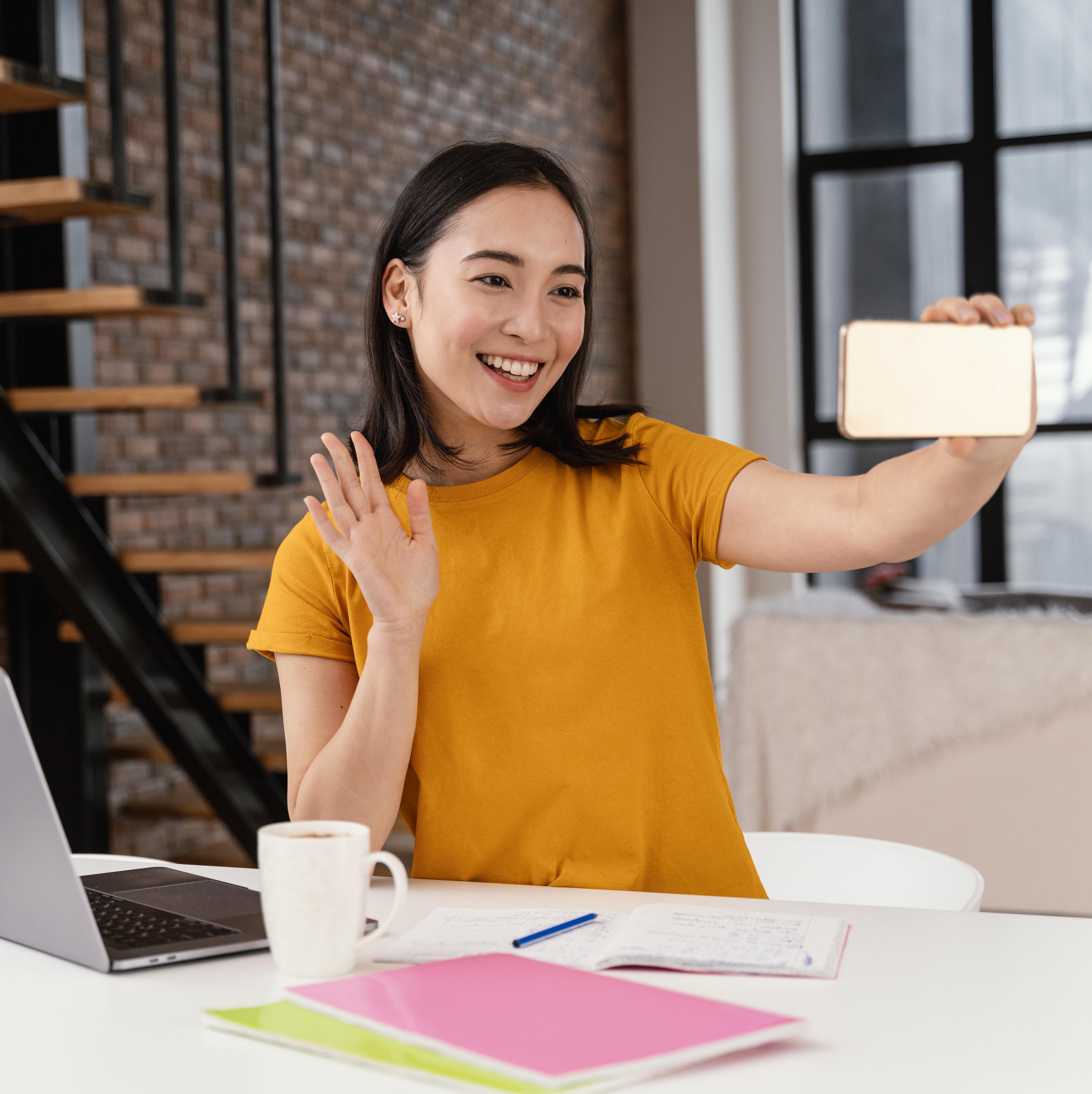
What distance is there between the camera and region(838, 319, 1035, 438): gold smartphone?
926mm

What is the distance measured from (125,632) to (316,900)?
2.06 m

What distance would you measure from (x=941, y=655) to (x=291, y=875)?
2.45 m

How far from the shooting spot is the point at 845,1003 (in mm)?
841

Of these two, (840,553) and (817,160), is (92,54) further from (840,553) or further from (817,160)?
(817,160)

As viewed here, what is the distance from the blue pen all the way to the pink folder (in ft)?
0.21

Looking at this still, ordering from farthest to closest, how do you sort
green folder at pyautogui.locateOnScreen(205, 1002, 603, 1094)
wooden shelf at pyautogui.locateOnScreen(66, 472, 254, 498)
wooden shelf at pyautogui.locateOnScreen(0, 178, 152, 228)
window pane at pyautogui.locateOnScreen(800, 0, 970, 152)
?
window pane at pyautogui.locateOnScreen(800, 0, 970, 152) → wooden shelf at pyautogui.locateOnScreen(66, 472, 254, 498) → wooden shelf at pyautogui.locateOnScreen(0, 178, 152, 228) → green folder at pyautogui.locateOnScreen(205, 1002, 603, 1094)

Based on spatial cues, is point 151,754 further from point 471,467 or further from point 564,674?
point 564,674

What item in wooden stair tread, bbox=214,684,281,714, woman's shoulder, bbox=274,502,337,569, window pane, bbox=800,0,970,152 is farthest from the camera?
window pane, bbox=800,0,970,152

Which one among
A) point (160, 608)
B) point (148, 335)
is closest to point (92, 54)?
point (148, 335)

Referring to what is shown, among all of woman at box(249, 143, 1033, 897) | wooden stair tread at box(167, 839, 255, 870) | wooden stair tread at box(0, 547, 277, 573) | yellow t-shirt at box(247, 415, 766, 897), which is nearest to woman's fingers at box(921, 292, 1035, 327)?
woman at box(249, 143, 1033, 897)

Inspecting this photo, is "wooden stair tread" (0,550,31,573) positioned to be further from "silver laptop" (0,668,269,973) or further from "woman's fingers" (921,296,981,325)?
"woman's fingers" (921,296,981,325)

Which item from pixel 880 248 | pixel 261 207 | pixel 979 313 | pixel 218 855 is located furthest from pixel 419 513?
pixel 880 248

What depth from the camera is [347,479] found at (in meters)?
1.24

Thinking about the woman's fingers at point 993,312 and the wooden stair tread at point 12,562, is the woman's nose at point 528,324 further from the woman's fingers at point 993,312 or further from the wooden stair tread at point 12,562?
the wooden stair tread at point 12,562
